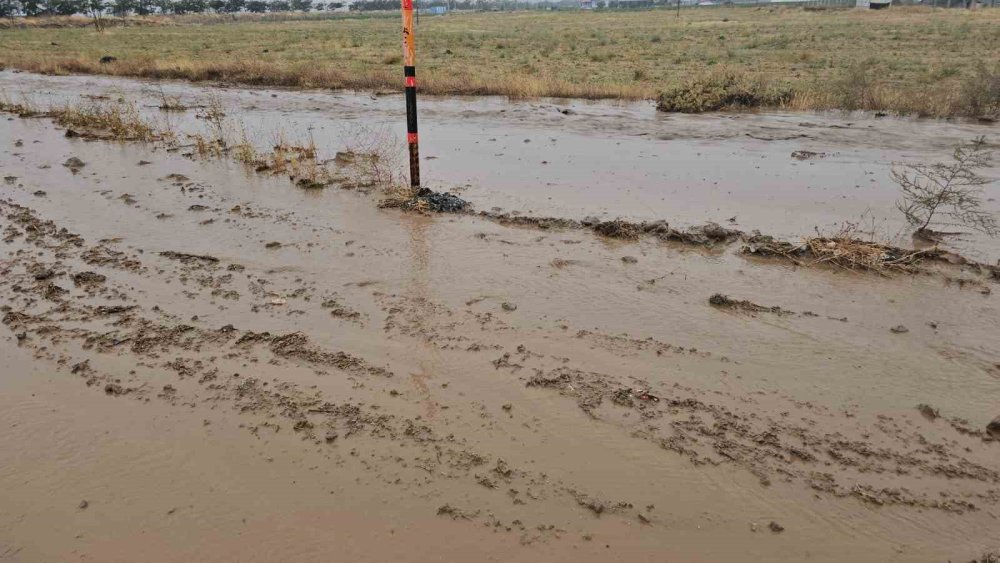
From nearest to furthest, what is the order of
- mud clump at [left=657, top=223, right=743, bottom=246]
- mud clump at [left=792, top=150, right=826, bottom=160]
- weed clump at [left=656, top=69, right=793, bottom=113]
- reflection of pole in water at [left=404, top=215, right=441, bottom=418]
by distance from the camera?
1. reflection of pole in water at [left=404, top=215, right=441, bottom=418]
2. mud clump at [left=657, top=223, right=743, bottom=246]
3. mud clump at [left=792, top=150, right=826, bottom=160]
4. weed clump at [left=656, top=69, right=793, bottom=113]

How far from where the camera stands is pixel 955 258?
21.6ft

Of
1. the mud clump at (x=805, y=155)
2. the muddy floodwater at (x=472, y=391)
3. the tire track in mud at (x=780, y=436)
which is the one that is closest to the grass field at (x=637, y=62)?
the mud clump at (x=805, y=155)

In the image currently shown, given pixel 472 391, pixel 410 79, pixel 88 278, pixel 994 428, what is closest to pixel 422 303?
pixel 472 391


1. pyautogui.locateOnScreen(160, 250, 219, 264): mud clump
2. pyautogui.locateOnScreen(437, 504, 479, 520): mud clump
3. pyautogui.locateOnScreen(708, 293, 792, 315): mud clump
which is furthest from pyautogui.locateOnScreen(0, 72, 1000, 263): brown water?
pyautogui.locateOnScreen(437, 504, 479, 520): mud clump

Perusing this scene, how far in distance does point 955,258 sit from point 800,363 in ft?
10.8

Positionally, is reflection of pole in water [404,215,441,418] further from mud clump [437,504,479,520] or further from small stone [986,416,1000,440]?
small stone [986,416,1000,440]

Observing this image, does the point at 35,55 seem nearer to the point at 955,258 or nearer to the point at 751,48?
the point at 751,48

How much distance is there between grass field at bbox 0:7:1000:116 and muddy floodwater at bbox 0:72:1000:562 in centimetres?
1120

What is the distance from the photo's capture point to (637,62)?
91.0ft

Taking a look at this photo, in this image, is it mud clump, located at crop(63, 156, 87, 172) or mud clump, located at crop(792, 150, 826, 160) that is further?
mud clump, located at crop(792, 150, 826, 160)

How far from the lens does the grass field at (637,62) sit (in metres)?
17.2

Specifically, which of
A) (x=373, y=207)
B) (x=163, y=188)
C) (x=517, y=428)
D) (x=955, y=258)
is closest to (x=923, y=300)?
(x=955, y=258)

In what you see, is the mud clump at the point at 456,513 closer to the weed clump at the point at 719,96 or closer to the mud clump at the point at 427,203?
the mud clump at the point at 427,203

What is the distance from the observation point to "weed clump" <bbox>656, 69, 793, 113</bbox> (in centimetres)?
1656
